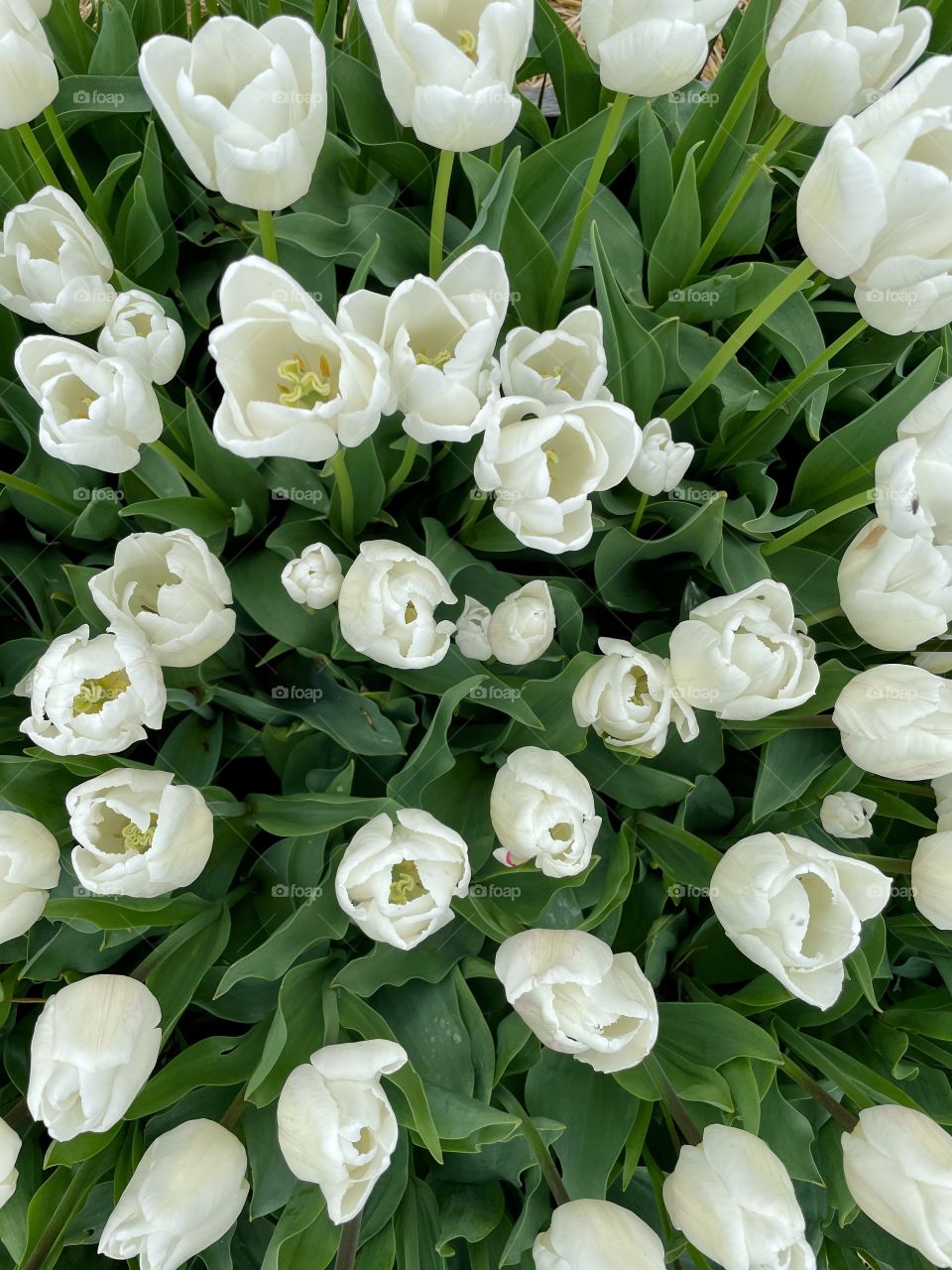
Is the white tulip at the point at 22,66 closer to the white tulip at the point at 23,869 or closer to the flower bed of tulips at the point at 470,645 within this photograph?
the flower bed of tulips at the point at 470,645

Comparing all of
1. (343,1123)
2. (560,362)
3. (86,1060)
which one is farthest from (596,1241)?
(560,362)

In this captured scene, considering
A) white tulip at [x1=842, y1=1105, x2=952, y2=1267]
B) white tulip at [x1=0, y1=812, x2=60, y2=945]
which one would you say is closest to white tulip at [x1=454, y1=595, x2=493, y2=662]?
white tulip at [x1=0, y1=812, x2=60, y2=945]

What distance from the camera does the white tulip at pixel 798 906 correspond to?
2.11 ft

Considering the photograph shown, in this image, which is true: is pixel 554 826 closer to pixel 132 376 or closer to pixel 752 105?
pixel 132 376

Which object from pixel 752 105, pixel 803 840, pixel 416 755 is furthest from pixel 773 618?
pixel 752 105

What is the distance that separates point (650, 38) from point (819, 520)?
0.36m

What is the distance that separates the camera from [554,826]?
672 mm

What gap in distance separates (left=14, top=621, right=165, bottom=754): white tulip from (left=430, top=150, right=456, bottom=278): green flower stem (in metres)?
0.36

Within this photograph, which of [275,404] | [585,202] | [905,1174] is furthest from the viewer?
[585,202]

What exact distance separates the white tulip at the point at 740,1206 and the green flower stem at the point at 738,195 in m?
0.71

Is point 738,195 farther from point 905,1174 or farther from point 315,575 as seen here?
point 905,1174

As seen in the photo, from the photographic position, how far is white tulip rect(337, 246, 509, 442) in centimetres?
59

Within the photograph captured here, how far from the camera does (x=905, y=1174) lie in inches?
26.8

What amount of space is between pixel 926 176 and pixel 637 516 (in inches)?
12.5
